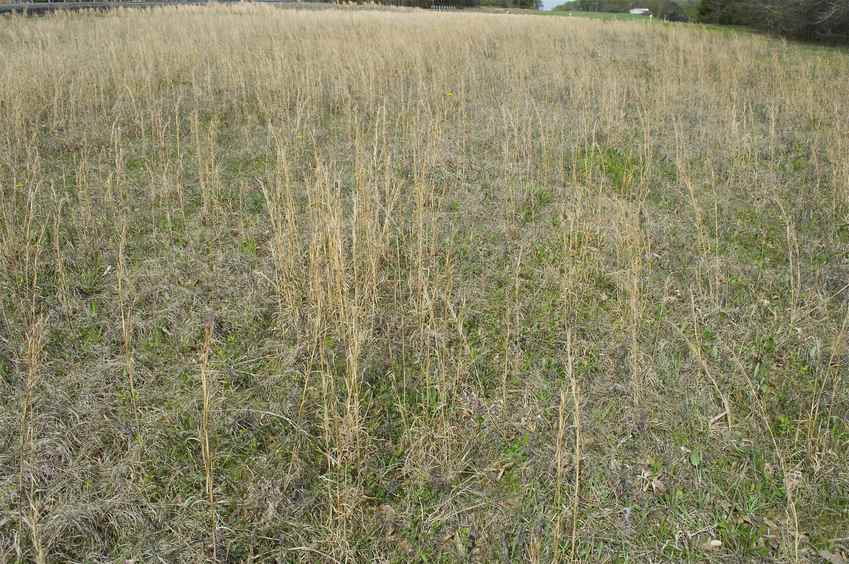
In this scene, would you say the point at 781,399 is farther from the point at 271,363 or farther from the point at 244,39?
the point at 244,39

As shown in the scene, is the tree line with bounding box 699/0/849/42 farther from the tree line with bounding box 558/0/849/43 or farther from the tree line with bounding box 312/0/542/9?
the tree line with bounding box 312/0/542/9

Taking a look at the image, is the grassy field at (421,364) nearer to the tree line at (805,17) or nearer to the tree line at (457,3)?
the tree line at (805,17)

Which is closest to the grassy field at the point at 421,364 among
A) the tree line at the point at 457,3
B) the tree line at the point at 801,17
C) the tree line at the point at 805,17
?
the tree line at the point at 805,17

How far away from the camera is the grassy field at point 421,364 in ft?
6.40

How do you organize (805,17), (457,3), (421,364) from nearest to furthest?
(421,364), (805,17), (457,3)

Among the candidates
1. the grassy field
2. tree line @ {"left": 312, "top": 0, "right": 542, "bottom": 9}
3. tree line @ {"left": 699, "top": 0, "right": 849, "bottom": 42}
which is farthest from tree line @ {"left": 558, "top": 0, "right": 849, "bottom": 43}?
tree line @ {"left": 312, "top": 0, "right": 542, "bottom": 9}

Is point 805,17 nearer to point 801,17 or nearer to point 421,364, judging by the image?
point 801,17

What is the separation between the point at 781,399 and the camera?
2570 millimetres

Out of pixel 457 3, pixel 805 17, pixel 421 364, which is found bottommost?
pixel 421 364

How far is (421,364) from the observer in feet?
8.61

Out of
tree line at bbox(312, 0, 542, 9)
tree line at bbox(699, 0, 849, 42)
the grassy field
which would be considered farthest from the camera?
tree line at bbox(312, 0, 542, 9)

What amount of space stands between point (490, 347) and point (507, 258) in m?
1.09

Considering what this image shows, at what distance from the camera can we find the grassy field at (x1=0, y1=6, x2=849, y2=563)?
1950mm

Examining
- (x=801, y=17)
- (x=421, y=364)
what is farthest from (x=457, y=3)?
(x=421, y=364)
